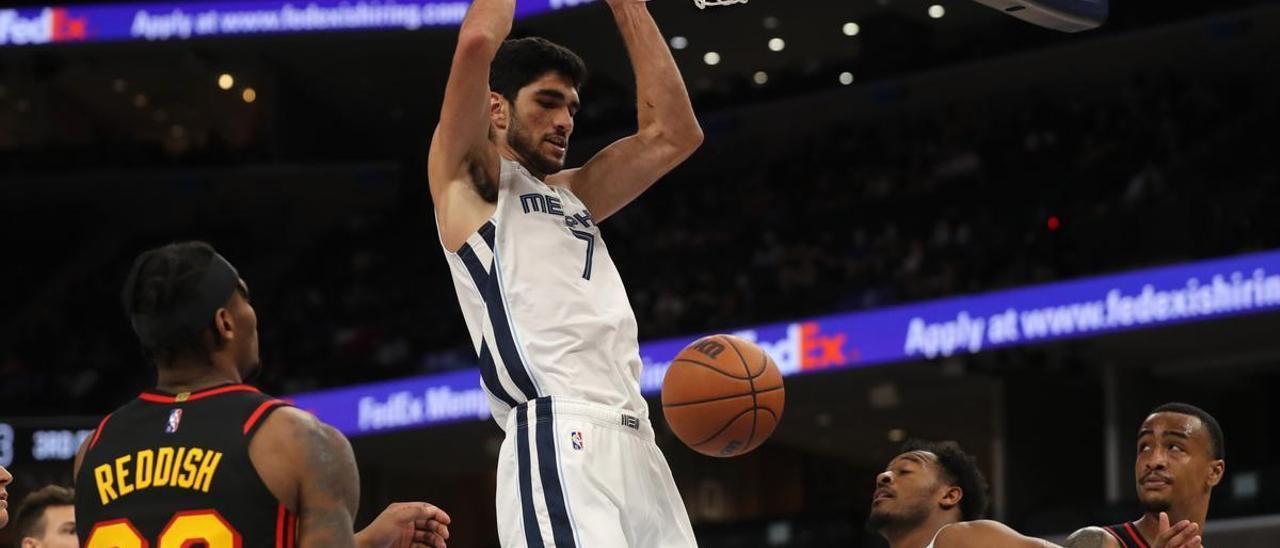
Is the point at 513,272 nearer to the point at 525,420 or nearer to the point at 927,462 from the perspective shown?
the point at 525,420

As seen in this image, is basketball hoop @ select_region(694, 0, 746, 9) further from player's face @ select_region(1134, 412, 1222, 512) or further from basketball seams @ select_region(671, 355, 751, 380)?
player's face @ select_region(1134, 412, 1222, 512)

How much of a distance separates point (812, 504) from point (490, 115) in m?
19.0

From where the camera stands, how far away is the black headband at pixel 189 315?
333 centimetres

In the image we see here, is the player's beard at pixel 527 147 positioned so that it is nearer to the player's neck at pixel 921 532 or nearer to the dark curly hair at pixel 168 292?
the dark curly hair at pixel 168 292

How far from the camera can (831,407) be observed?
795 inches

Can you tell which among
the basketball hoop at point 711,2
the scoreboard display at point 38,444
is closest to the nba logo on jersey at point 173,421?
the basketball hoop at point 711,2

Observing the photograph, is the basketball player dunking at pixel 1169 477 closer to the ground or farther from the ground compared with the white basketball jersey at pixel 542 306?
closer to the ground

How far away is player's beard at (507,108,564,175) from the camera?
4426 mm

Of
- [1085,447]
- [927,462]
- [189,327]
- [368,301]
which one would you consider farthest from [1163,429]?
→ [368,301]

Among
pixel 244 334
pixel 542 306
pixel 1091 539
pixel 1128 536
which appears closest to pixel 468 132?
pixel 542 306

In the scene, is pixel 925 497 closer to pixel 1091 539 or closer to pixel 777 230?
pixel 1091 539

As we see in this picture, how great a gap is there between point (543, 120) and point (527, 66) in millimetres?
143

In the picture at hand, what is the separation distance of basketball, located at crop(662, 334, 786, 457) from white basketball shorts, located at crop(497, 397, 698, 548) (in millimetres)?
362

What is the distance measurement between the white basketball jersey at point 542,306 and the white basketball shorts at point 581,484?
0.05m
